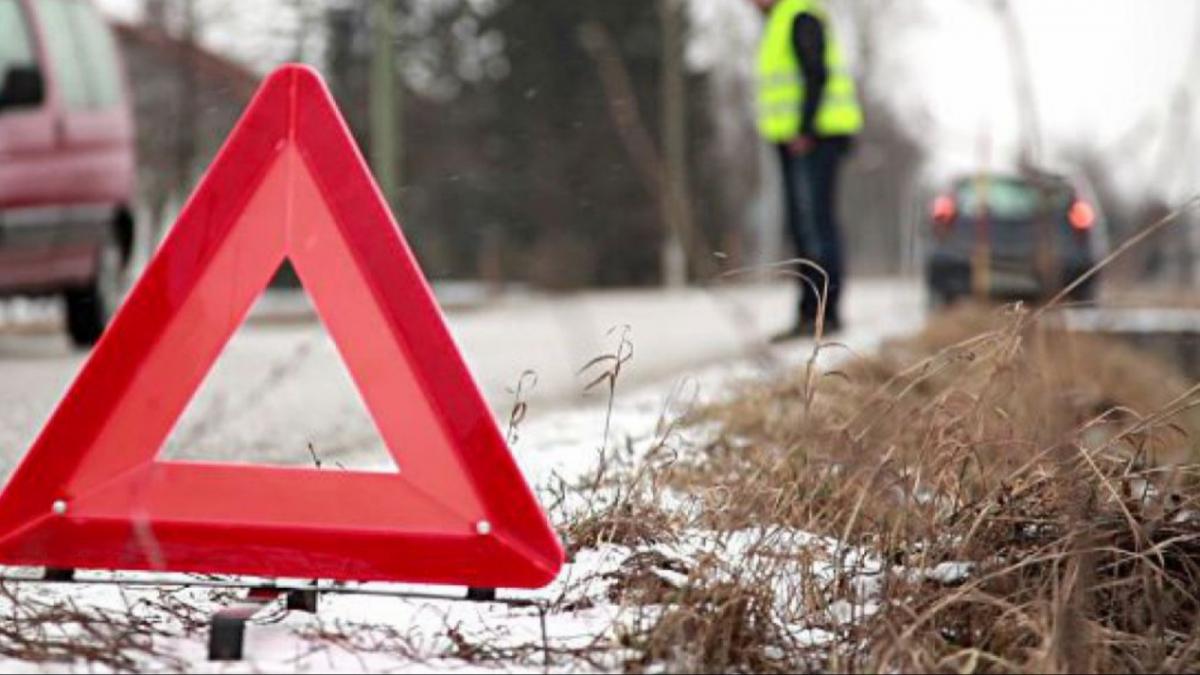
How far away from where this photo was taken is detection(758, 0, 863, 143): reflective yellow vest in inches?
345

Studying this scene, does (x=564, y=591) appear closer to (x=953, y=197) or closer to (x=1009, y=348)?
(x=1009, y=348)

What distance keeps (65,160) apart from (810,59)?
13.1 feet

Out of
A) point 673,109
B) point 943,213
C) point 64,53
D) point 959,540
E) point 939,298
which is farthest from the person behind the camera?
point 673,109

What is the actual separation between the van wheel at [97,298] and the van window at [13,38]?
1.40m

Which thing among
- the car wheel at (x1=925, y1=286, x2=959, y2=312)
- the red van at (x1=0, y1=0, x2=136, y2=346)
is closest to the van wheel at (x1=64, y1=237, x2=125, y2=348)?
the red van at (x1=0, y1=0, x2=136, y2=346)

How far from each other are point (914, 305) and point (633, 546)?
587 inches

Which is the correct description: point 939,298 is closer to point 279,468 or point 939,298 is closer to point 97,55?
point 97,55

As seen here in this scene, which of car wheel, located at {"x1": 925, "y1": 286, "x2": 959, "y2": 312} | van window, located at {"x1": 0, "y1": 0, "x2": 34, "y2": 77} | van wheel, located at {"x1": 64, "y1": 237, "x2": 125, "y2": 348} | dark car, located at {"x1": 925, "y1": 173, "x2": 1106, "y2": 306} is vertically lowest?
car wheel, located at {"x1": 925, "y1": 286, "x2": 959, "y2": 312}

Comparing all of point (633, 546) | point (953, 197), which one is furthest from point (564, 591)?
point (953, 197)

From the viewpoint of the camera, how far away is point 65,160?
9.73 m

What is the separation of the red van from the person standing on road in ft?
12.1

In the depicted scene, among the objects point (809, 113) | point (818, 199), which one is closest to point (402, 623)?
point (809, 113)

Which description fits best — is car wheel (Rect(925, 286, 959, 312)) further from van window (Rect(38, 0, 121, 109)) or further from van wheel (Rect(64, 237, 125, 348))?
van window (Rect(38, 0, 121, 109))

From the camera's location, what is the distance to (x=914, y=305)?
57.5 feet
